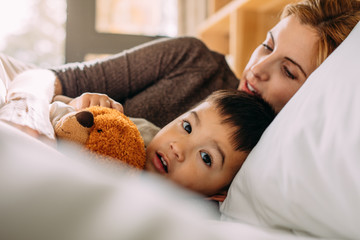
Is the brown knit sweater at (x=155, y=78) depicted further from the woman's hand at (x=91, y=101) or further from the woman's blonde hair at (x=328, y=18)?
the woman's blonde hair at (x=328, y=18)

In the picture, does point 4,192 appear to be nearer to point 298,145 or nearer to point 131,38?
point 298,145

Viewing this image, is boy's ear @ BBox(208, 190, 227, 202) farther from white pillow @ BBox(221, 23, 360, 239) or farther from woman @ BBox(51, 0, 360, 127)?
woman @ BBox(51, 0, 360, 127)

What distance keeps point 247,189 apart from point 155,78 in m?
0.72

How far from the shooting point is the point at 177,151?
691 millimetres

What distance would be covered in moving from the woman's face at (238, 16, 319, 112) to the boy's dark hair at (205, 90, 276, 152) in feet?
0.36

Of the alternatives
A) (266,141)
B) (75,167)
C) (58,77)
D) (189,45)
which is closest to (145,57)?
(189,45)

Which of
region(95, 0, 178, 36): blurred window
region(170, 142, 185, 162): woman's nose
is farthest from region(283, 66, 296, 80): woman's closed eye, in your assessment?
region(95, 0, 178, 36): blurred window

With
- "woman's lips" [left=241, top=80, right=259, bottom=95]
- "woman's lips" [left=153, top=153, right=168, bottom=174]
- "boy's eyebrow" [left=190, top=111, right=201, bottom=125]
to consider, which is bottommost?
"woman's lips" [left=153, top=153, right=168, bottom=174]

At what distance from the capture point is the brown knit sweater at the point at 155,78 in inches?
40.5

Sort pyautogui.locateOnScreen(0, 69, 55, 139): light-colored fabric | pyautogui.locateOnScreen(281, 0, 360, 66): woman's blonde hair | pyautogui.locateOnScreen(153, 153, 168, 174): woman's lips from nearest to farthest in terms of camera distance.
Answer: pyautogui.locateOnScreen(0, 69, 55, 139): light-colored fabric, pyautogui.locateOnScreen(153, 153, 168, 174): woman's lips, pyautogui.locateOnScreen(281, 0, 360, 66): woman's blonde hair

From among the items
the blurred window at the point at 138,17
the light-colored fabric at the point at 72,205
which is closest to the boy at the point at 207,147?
the light-colored fabric at the point at 72,205

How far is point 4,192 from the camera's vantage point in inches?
7.5

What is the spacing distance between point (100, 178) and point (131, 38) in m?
2.49

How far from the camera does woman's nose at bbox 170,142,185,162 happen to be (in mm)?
690
